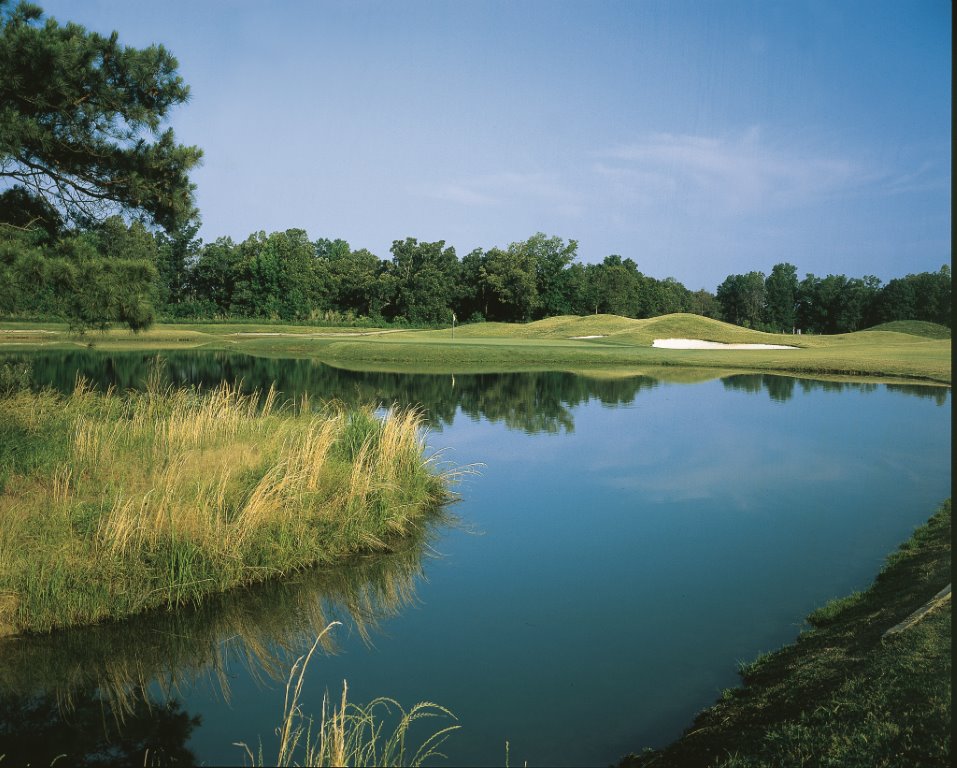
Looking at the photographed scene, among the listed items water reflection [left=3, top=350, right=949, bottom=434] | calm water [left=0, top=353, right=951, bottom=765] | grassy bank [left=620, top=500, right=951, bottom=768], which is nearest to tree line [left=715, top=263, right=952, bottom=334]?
water reflection [left=3, top=350, right=949, bottom=434]

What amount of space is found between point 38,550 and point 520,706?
4746 millimetres

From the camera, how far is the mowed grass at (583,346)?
38031 millimetres

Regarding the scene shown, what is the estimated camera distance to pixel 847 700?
4.64 meters

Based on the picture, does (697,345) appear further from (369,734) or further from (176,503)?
(369,734)

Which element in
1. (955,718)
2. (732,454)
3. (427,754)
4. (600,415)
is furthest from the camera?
(600,415)

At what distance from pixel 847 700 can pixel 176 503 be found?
656cm

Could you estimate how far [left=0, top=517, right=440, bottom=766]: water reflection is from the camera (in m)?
5.23

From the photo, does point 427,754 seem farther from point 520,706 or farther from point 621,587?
point 621,587

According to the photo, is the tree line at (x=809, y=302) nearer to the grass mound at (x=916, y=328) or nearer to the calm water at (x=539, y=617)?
the grass mound at (x=916, y=328)

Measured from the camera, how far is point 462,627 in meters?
7.36

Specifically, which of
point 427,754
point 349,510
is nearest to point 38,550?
point 349,510

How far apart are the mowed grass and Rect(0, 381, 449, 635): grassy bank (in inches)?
980

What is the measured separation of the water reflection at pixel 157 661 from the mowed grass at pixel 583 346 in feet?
95.3

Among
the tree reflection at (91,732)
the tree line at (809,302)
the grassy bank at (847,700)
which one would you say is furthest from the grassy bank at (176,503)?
the tree line at (809,302)
